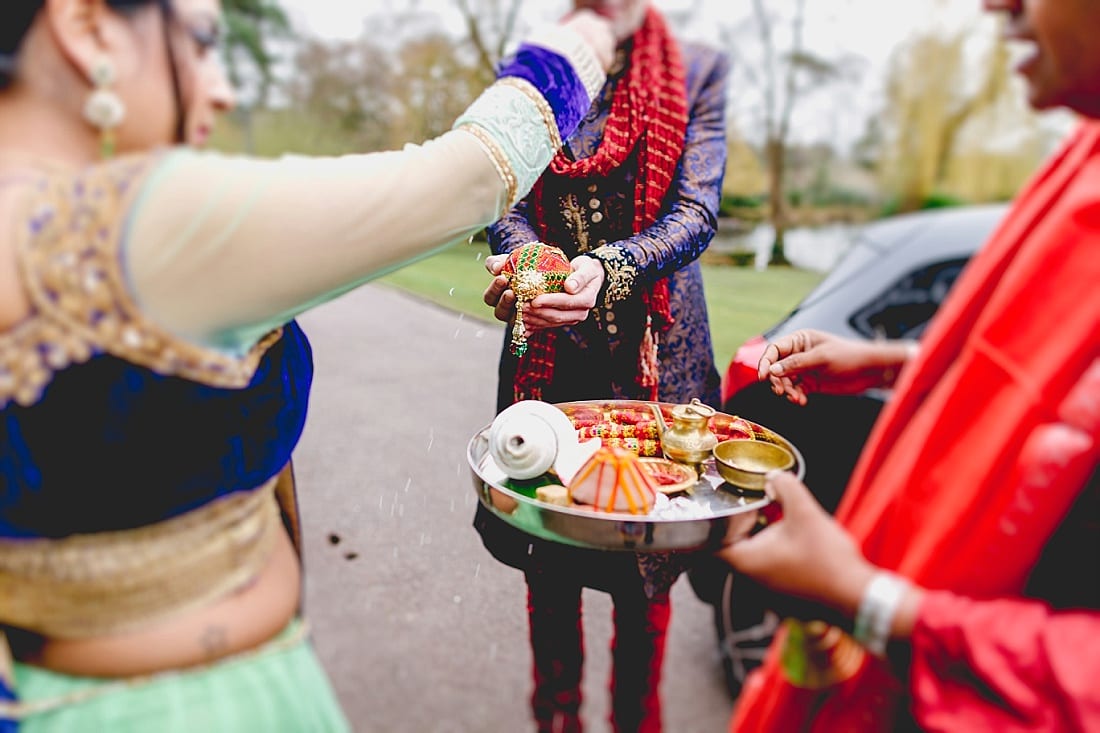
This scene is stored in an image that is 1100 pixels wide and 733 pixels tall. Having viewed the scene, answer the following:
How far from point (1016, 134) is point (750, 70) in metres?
3.65

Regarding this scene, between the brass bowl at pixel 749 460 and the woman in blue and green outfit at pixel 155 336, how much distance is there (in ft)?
2.47

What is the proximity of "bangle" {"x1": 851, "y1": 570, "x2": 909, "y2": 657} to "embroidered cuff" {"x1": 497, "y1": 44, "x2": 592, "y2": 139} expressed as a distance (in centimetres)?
80

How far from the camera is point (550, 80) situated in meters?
1.08

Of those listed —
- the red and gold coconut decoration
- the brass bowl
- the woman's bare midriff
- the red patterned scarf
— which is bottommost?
the brass bowl

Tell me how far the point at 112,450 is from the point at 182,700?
34 cm

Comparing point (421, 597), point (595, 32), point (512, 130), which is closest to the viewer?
point (512, 130)

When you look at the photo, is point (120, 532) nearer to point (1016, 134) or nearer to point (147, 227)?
point (147, 227)

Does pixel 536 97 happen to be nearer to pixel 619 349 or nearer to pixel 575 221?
pixel 575 221

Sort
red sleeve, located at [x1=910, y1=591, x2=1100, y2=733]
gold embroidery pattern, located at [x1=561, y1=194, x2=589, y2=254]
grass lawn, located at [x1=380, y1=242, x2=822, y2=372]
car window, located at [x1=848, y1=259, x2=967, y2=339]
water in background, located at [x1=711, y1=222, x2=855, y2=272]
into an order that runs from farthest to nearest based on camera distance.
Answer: water in background, located at [x1=711, y1=222, x2=855, y2=272] < grass lawn, located at [x1=380, y1=242, x2=822, y2=372] < car window, located at [x1=848, y1=259, x2=967, y2=339] < gold embroidery pattern, located at [x1=561, y1=194, x2=589, y2=254] < red sleeve, located at [x1=910, y1=591, x2=1100, y2=733]

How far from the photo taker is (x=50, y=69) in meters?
0.77

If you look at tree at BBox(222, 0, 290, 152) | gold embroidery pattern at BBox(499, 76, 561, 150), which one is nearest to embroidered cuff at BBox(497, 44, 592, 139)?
gold embroidery pattern at BBox(499, 76, 561, 150)

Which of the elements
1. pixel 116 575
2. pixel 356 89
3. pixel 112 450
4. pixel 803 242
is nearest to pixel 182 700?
pixel 116 575

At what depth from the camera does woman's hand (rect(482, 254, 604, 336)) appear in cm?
161

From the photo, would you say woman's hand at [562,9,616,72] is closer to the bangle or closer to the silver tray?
the silver tray
